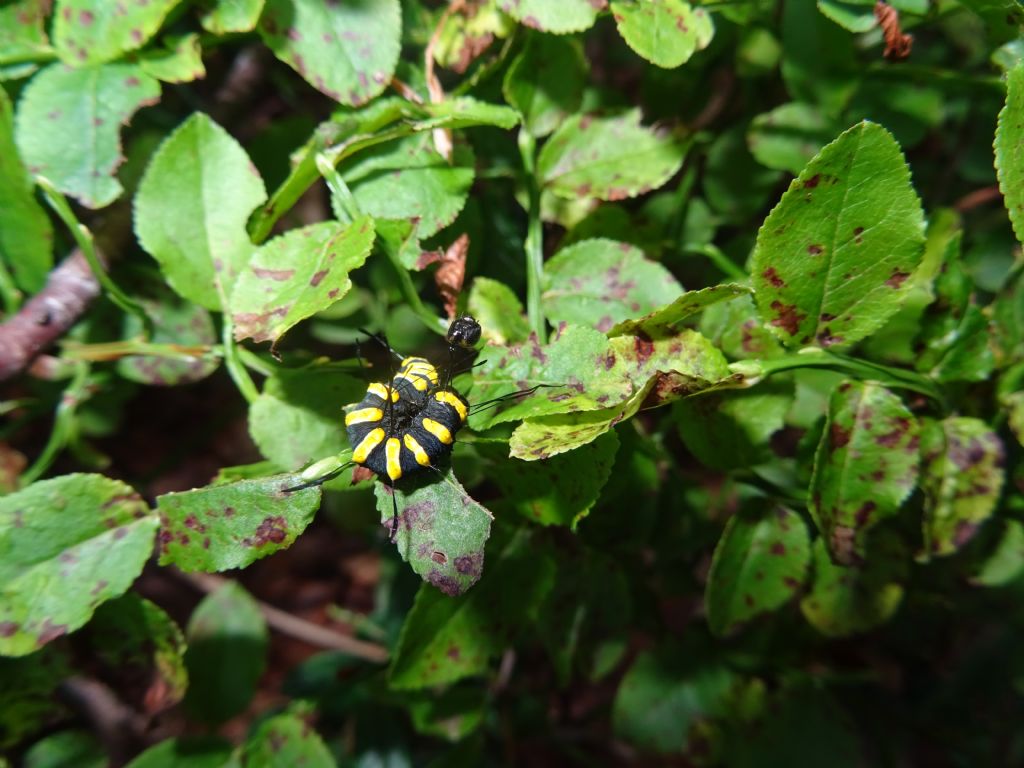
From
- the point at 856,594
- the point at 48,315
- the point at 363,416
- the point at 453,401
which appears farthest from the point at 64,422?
the point at 856,594

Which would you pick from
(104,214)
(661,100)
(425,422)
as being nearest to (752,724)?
(425,422)

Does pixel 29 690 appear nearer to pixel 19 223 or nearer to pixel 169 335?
pixel 169 335

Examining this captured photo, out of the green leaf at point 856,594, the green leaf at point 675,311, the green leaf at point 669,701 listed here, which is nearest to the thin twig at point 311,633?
the green leaf at point 669,701

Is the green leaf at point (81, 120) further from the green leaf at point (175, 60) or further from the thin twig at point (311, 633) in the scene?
the thin twig at point (311, 633)

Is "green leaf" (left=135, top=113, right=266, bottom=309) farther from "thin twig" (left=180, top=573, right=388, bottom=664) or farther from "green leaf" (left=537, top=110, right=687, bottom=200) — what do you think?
"thin twig" (left=180, top=573, right=388, bottom=664)

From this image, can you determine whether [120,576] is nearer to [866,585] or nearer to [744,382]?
[744,382]
